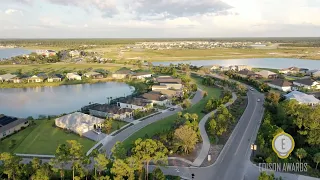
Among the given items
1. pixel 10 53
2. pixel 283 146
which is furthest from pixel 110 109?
pixel 10 53

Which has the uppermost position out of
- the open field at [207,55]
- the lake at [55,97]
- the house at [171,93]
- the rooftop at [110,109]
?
the open field at [207,55]

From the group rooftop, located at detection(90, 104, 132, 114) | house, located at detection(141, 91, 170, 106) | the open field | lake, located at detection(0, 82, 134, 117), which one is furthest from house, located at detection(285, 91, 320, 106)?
the open field

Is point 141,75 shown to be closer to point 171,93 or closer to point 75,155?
point 171,93

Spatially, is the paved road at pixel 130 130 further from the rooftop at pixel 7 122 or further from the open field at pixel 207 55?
the open field at pixel 207 55

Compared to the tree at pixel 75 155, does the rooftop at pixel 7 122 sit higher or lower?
lower

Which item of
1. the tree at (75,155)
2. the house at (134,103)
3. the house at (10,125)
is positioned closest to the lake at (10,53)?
the house at (134,103)
